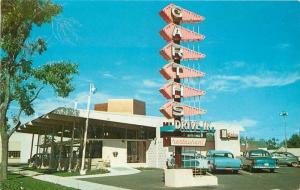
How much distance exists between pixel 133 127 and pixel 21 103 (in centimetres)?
1133

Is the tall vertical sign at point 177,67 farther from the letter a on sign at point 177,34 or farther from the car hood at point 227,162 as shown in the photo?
the car hood at point 227,162

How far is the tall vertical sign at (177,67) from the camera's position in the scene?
783 inches

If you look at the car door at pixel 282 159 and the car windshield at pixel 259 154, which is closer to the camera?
the car windshield at pixel 259 154

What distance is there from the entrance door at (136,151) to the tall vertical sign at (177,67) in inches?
682

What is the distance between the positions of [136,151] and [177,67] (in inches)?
737

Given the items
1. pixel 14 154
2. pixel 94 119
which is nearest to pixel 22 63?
pixel 94 119

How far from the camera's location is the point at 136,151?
123 ft

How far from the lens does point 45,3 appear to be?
24.8 meters

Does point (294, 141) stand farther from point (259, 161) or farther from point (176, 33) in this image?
point (176, 33)

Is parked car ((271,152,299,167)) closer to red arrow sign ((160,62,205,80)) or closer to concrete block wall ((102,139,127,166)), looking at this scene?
concrete block wall ((102,139,127,166))

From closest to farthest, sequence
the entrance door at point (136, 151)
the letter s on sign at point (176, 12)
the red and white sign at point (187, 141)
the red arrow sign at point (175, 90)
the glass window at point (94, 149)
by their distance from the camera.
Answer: the red and white sign at point (187, 141) → the red arrow sign at point (175, 90) → the letter s on sign at point (176, 12) → the glass window at point (94, 149) → the entrance door at point (136, 151)

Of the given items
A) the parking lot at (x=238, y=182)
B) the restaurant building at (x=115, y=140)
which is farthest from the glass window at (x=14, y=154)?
the parking lot at (x=238, y=182)

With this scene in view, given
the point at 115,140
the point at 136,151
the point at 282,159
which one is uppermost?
the point at 115,140

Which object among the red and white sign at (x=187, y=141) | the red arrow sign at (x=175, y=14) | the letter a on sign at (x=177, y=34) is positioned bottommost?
the red and white sign at (x=187, y=141)
